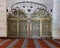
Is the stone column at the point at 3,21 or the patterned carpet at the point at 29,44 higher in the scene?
the stone column at the point at 3,21

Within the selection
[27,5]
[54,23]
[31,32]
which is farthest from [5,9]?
[54,23]

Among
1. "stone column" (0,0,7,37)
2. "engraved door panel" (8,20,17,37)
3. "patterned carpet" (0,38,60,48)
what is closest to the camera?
"patterned carpet" (0,38,60,48)

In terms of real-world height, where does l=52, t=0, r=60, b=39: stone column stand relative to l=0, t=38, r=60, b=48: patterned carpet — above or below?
above

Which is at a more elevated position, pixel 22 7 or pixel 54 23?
pixel 22 7

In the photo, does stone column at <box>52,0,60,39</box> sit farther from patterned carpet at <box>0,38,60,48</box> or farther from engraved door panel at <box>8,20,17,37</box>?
patterned carpet at <box>0,38,60,48</box>

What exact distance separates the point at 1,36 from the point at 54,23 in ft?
8.58

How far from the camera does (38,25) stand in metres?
9.17

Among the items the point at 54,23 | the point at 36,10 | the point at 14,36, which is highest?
the point at 36,10

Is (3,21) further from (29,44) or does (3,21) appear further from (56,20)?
(29,44)

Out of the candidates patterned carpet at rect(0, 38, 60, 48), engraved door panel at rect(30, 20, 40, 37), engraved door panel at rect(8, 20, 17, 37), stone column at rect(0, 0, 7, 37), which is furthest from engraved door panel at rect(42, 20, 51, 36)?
patterned carpet at rect(0, 38, 60, 48)

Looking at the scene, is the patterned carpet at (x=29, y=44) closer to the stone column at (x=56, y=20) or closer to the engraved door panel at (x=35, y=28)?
the stone column at (x=56, y=20)

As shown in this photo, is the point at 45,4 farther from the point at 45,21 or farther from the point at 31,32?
the point at 31,32

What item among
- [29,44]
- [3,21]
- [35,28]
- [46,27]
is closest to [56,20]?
[46,27]

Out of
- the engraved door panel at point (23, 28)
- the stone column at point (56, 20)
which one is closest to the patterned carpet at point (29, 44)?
the stone column at point (56, 20)
